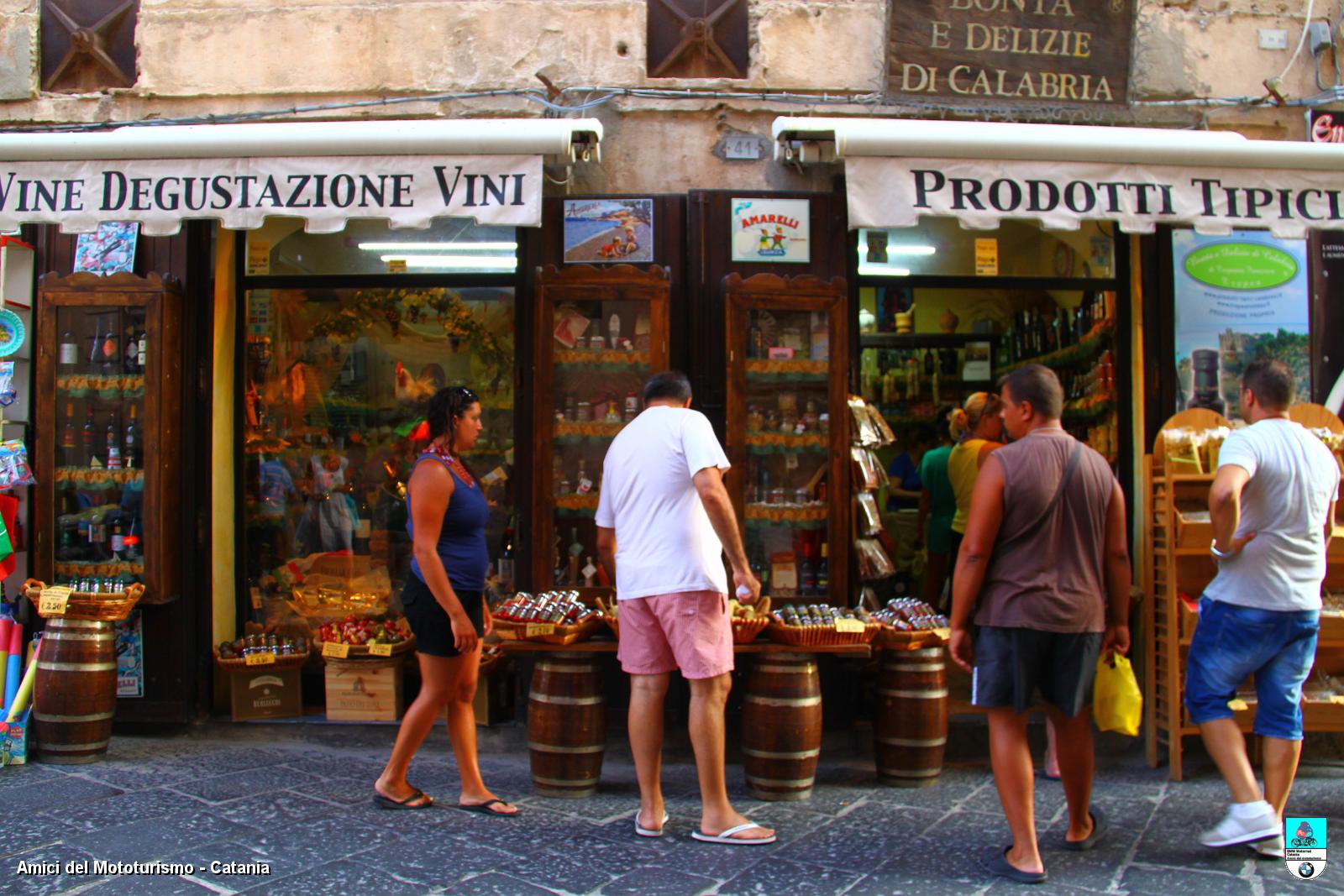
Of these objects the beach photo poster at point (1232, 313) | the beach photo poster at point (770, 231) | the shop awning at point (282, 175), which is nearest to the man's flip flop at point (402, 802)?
the shop awning at point (282, 175)

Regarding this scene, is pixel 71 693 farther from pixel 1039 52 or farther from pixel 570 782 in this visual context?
pixel 1039 52

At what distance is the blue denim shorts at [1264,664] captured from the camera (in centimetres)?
409

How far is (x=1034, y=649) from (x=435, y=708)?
230 cm

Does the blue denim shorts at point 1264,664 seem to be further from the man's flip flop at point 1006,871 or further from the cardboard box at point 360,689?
the cardboard box at point 360,689

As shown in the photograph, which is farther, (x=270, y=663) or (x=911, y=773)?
(x=270, y=663)

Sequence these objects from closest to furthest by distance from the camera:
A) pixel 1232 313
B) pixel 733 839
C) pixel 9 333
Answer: pixel 733 839 < pixel 9 333 < pixel 1232 313

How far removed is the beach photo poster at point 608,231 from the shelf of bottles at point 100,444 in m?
2.25

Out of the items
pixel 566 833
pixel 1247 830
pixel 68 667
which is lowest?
pixel 566 833

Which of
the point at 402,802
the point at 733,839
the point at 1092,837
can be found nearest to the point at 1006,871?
the point at 1092,837

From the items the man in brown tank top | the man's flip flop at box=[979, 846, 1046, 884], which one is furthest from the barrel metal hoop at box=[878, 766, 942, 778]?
the man in brown tank top

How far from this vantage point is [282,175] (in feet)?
17.0

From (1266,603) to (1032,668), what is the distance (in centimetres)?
98

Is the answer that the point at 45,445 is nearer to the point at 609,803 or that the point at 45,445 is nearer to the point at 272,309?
the point at 272,309

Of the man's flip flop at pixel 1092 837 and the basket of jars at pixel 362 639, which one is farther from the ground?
the basket of jars at pixel 362 639
